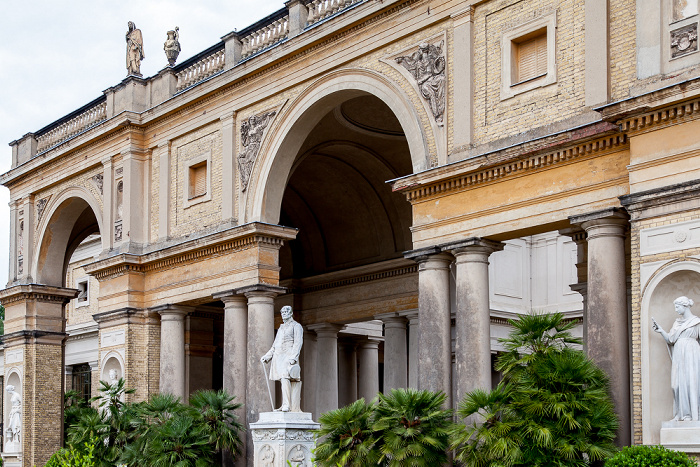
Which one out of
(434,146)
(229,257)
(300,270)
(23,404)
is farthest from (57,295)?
(434,146)

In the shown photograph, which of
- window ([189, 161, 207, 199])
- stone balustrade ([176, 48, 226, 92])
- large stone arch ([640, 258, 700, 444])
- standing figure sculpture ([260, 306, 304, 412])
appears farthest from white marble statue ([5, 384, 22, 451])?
large stone arch ([640, 258, 700, 444])

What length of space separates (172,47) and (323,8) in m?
6.61

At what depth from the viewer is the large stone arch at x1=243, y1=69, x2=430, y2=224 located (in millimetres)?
19562

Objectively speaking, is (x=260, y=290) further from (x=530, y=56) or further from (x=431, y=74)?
(x=530, y=56)

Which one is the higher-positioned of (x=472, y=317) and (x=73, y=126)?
(x=73, y=126)

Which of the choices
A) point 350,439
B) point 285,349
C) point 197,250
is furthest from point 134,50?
point 350,439

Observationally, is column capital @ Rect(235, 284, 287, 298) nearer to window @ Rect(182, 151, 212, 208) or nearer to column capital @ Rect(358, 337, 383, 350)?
window @ Rect(182, 151, 212, 208)

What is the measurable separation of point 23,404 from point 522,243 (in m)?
15.7

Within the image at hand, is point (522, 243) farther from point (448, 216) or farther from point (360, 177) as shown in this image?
point (448, 216)

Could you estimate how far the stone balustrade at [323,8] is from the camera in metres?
20.5

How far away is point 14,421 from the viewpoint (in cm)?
2931

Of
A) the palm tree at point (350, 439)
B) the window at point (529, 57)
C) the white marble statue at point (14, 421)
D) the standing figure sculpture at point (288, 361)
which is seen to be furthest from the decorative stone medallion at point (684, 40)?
the white marble statue at point (14, 421)

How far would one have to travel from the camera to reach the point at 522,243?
30422 millimetres

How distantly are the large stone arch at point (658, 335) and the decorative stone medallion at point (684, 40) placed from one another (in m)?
3.00
